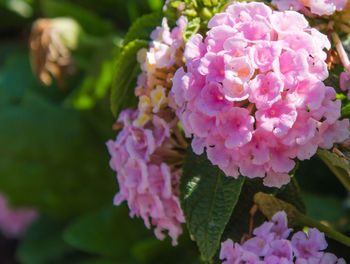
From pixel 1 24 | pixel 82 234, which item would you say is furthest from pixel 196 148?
pixel 1 24

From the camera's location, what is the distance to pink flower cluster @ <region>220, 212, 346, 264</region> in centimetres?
80

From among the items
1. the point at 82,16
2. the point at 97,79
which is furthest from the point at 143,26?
the point at 82,16

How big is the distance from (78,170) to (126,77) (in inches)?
41.0

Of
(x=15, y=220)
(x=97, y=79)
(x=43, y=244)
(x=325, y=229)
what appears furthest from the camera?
(x=15, y=220)

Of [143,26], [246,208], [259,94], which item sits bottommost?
[246,208]

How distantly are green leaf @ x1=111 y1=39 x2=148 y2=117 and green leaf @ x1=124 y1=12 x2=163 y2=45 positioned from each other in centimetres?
5

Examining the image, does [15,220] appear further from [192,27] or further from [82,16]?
[192,27]

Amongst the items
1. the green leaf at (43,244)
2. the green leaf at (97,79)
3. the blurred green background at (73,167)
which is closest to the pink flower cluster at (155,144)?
the blurred green background at (73,167)

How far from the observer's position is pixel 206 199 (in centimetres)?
90

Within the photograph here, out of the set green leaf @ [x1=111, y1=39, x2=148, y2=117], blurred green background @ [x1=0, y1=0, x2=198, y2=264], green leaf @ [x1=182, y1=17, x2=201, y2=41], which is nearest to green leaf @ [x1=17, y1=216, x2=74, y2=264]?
blurred green background @ [x1=0, y1=0, x2=198, y2=264]

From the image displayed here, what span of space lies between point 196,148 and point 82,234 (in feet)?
3.54

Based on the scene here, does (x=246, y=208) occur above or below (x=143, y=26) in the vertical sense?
below

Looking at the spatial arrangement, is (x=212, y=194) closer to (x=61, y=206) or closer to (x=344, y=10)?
(x=344, y=10)

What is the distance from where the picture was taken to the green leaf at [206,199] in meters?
0.86
